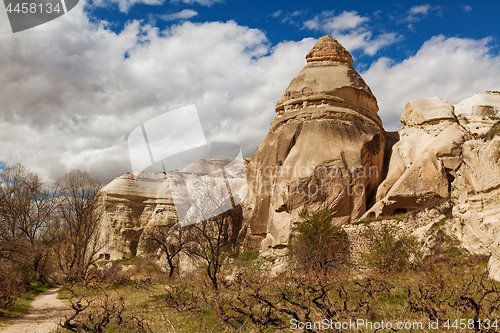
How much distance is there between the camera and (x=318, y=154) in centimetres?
1978

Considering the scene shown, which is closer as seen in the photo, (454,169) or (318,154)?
(454,169)

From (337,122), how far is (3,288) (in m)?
18.2

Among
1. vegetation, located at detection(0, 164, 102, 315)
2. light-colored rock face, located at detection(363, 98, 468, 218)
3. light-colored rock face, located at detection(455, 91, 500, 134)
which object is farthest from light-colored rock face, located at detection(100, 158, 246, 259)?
light-colored rock face, located at detection(455, 91, 500, 134)

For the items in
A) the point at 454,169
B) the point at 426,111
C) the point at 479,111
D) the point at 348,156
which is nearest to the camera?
the point at 454,169

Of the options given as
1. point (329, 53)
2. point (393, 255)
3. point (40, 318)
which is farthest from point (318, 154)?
point (40, 318)

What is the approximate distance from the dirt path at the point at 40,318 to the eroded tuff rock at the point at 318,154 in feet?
36.8

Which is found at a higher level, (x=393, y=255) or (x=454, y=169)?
(x=454, y=169)

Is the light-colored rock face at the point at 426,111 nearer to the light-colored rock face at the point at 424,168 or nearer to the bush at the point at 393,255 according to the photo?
the light-colored rock face at the point at 424,168

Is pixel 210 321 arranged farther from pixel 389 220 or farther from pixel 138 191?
pixel 138 191

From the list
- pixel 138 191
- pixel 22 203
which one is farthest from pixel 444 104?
pixel 138 191

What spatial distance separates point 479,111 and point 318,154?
10.2 m

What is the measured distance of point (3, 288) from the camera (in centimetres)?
1138

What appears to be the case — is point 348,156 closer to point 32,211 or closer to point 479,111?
point 479,111

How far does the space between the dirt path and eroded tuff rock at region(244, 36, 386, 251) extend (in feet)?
36.8
